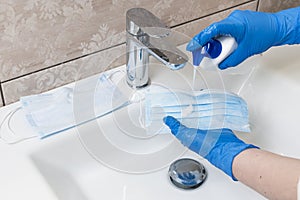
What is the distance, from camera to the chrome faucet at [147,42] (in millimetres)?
649

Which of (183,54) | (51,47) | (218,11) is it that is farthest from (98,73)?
(218,11)

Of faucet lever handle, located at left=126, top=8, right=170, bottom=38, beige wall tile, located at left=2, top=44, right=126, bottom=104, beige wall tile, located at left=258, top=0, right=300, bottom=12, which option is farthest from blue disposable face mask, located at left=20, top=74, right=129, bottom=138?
beige wall tile, located at left=258, top=0, right=300, bottom=12

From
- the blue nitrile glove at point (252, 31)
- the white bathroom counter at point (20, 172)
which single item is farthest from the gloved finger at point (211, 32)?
the white bathroom counter at point (20, 172)

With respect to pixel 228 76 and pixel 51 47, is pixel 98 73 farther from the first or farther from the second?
pixel 228 76

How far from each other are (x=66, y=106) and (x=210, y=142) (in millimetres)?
249

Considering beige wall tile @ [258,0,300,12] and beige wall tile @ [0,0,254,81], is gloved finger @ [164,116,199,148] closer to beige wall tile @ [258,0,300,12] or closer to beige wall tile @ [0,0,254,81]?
beige wall tile @ [0,0,254,81]

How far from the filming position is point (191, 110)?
79 centimetres

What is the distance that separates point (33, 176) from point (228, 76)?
1.43ft

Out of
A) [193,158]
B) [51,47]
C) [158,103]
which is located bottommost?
[193,158]

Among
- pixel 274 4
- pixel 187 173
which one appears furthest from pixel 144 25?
pixel 274 4

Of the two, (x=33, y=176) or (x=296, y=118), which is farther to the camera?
(x=296, y=118)

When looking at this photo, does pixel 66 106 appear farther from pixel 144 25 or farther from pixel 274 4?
pixel 274 4

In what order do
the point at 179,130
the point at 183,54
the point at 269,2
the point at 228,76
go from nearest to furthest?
the point at 183,54
the point at 179,130
the point at 228,76
the point at 269,2

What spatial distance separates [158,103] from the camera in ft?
2.60
